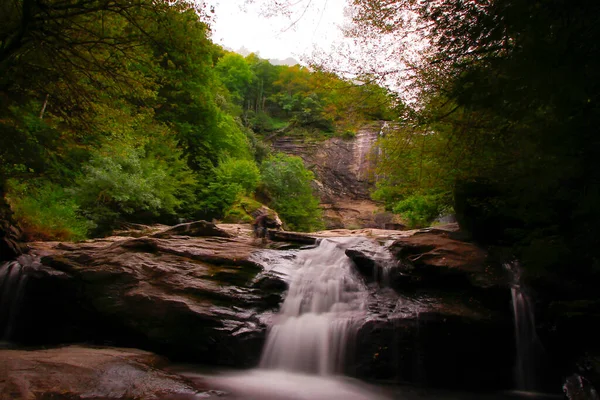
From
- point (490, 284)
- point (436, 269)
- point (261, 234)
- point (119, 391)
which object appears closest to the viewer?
point (119, 391)

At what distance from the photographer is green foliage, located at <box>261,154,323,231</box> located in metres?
21.5

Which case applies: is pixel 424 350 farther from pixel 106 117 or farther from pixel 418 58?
pixel 106 117

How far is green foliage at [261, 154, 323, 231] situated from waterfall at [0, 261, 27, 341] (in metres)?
14.5

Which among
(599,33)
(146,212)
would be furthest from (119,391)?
(146,212)

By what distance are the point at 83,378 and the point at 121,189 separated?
10.2 metres

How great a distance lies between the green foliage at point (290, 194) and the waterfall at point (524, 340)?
51.4 ft

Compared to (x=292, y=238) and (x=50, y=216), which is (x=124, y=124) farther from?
(x=50, y=216)

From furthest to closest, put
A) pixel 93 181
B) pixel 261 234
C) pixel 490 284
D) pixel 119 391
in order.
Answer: pixel 93 181 < pixel 261 234 < pixel 490 284 < pixel 119 391

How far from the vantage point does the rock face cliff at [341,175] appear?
96.1ft

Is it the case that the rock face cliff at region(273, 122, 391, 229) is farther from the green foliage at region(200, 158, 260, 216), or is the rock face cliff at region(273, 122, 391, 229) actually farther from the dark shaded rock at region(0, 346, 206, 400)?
the dark shaded rock at region(0, 346, 206, 400)

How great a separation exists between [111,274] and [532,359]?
8763 mm

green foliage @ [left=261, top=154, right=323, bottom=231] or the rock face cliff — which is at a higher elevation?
the rock face cliff

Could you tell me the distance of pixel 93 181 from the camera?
12.8 m

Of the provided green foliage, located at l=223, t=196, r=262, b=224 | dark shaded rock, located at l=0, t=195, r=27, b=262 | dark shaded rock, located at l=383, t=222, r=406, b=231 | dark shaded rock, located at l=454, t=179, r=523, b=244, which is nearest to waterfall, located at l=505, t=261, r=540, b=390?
dark shaded rock, located at l=454, t=179, r=523, b=244
